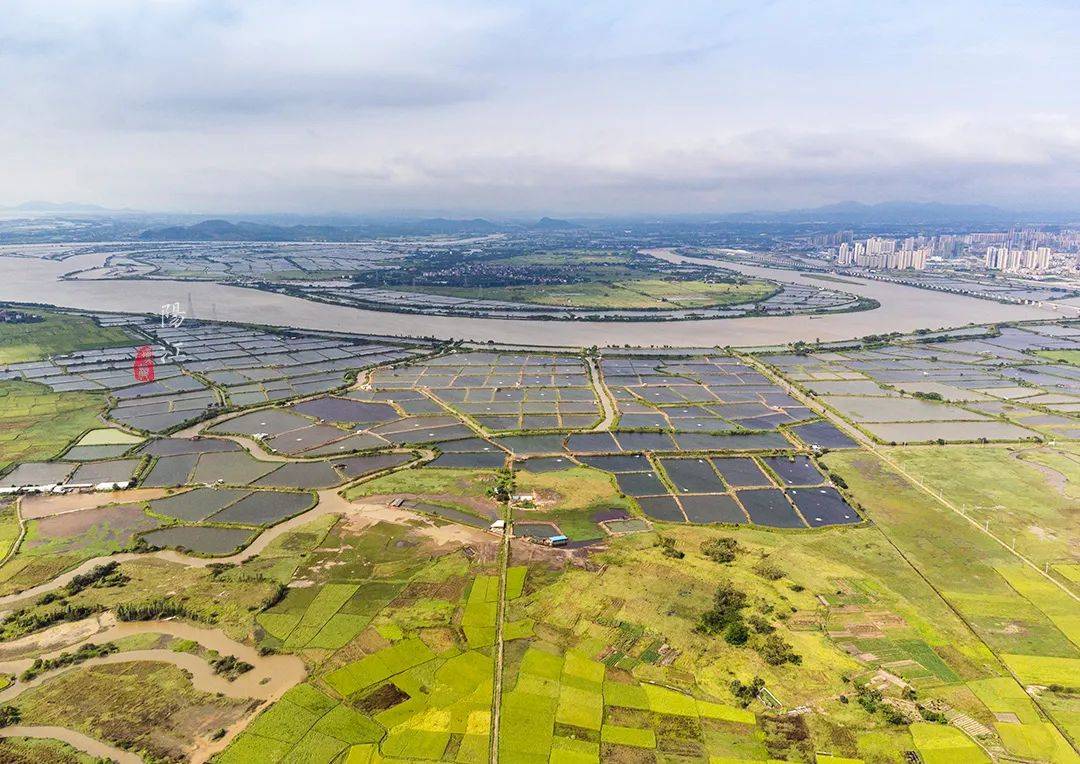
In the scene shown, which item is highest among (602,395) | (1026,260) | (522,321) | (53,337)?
(1026,260)

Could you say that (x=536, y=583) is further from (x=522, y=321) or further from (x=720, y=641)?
(x=522, y=321)

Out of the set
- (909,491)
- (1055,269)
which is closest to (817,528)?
(909,491)

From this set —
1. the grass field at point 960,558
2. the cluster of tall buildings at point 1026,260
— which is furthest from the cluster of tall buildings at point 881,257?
the grass field at point 960,558

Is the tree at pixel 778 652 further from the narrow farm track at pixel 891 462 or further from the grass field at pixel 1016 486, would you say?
the grass field at pixel 1016 486

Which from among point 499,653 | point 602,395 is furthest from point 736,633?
point 602,395

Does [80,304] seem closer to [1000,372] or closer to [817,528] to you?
[817,528]
